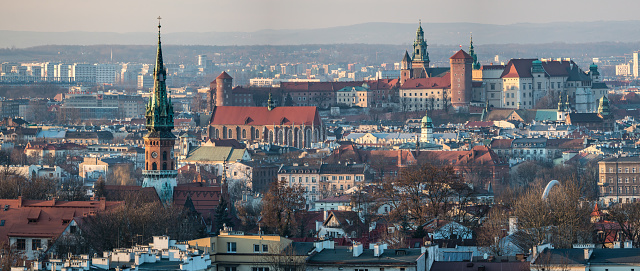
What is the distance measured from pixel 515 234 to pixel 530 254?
6.23 m

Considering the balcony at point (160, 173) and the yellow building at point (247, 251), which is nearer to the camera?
the yellow building at point (247, 251)

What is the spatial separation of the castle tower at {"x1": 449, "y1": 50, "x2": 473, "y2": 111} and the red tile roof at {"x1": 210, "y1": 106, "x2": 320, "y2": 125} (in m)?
30.7

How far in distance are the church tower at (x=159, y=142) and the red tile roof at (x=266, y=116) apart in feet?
235

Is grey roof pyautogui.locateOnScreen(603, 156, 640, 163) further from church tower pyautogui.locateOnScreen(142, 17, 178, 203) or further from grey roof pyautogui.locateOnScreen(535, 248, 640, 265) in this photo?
grey roof pyautogui.locateOnScreen(535, 248, 640, 265)

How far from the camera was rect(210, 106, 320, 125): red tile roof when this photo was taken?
161m

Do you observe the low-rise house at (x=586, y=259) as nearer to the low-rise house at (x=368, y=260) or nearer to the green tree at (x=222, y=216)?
the low-rise house at (x=368, y=260)

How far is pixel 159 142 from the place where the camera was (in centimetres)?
8700

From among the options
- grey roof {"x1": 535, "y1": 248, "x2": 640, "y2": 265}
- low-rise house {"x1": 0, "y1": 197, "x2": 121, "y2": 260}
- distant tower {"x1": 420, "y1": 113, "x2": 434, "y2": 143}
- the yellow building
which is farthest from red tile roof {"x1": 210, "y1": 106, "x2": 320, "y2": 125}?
grey roof {"x1": 535, "y1": 248, "x2": 640, "y2": 265}

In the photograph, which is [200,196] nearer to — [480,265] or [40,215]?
[40,215]

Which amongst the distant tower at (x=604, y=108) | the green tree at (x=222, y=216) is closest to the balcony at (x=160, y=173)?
the green tree at (x=222, y=216)

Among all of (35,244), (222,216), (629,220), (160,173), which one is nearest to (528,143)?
(160,173)

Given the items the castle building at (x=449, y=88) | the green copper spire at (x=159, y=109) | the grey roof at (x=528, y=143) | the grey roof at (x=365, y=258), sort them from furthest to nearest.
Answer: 1. the castle building at (x=449, y=88)
2. the grey roof at (x=528, y=143)
3. the green copper spire at (x=159, y=109)
4. the grey roof at (x=365, y=258)

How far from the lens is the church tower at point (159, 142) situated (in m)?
85.9

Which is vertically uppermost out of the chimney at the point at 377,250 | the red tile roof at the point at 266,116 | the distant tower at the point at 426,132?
the red tile roof at the point at 266,116
